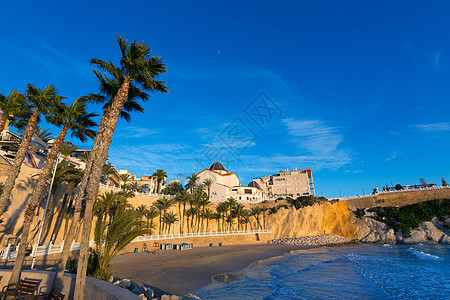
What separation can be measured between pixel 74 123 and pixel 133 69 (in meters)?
6.83

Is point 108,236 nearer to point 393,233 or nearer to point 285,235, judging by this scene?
point 285,235

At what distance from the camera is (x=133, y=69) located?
9.92m

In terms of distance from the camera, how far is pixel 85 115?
546 inches

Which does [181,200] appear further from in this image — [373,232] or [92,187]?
[373,232]

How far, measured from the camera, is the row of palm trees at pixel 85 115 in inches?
330

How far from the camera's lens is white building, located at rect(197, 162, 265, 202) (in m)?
71.0

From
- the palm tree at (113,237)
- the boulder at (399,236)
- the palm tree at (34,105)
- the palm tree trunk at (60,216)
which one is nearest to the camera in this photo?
the palm tree at (113,237)

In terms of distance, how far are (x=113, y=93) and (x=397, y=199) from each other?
81.7m

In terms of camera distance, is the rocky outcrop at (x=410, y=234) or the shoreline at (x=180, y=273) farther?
the rocky outcrop at (x=410, y=234)

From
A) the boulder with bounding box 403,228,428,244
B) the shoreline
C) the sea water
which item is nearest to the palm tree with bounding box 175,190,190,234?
the shoreline

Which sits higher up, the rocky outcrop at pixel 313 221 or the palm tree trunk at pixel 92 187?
the palm tree trunk at pixel 92 187

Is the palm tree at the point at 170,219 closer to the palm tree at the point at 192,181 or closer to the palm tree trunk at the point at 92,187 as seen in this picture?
the palm tree at the point at 192,181

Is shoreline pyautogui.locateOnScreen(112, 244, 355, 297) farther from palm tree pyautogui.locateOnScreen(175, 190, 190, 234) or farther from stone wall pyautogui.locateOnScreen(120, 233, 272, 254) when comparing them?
palm tree pyautogui.locateOnScreen(175, 190, 190, 234)

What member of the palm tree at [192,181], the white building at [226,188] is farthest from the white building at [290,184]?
the palm tree at [192,181]
